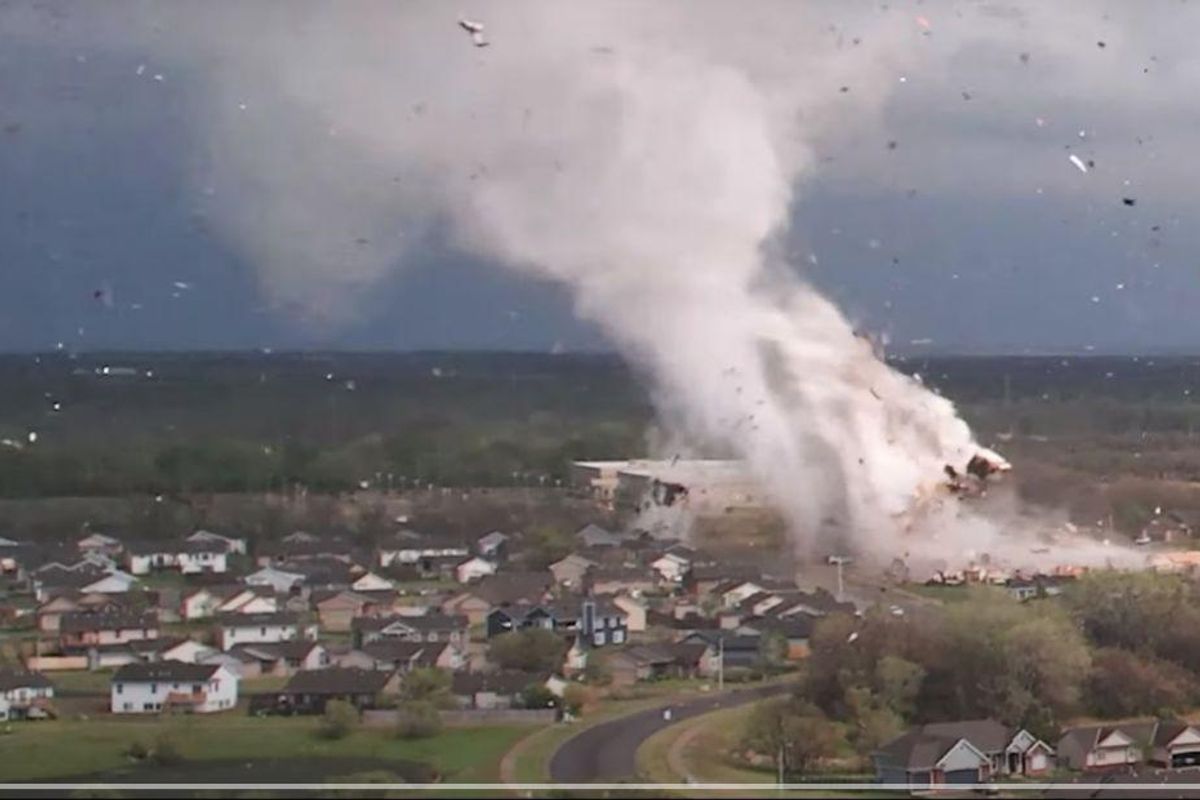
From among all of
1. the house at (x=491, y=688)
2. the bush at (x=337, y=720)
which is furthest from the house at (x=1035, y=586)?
the bush at (x=337, y=720)

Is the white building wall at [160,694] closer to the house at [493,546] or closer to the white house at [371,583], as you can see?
the white house at [371,583]

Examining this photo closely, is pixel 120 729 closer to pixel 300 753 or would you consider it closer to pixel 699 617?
pixel 300 753

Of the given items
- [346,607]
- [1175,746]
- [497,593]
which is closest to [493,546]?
[497,593]

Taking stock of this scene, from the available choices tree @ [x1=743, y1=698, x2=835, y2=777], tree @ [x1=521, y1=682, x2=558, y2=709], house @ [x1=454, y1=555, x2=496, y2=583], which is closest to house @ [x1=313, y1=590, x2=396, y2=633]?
house @ [x1=454, y1=555, x2=496, y2=583]

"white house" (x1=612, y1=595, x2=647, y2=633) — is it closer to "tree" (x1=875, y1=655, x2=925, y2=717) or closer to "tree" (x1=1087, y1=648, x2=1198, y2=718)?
"tree" (x1=875, y1=655, x2=925, y2=717)

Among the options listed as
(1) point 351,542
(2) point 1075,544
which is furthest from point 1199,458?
(1) point 351,542

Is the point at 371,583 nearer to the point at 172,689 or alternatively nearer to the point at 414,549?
the point at 414,549
